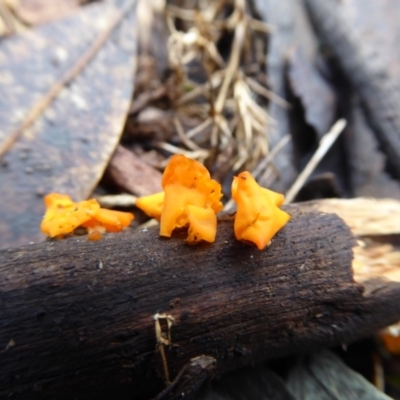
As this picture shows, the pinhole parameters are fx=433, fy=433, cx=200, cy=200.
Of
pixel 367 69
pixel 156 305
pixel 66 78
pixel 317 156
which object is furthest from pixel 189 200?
pixel 367 69

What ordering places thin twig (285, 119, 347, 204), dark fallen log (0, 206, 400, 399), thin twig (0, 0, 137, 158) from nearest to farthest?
dark fallen log (0, 206, 400, 399) → thin twig (0, 0, 137, 158) → thin twig (285, 119, 347, 204)

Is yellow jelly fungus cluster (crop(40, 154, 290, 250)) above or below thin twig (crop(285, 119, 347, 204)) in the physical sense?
below

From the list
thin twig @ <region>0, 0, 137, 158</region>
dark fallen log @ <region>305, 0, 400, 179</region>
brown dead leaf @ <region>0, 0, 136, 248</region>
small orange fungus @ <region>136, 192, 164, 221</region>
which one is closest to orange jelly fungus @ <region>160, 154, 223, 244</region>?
small orange fungus @ <region>136, 192, 164, 221</region>

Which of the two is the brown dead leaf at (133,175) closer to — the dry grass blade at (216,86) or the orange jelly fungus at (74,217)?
the dry grass blade at (216,86)

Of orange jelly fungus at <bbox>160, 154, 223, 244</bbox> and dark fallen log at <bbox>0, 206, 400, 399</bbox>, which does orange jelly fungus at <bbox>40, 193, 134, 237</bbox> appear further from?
orange jelly fungus at <bbox>160, 154, 223, 244</bbox>

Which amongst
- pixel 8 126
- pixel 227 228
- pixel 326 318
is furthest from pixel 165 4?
pixel 326 318

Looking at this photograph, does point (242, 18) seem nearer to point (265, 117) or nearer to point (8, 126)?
point (265, 117)

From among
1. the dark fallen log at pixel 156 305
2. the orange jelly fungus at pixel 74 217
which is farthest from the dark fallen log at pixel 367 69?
the orange jelly fungus at pixel 74 217
